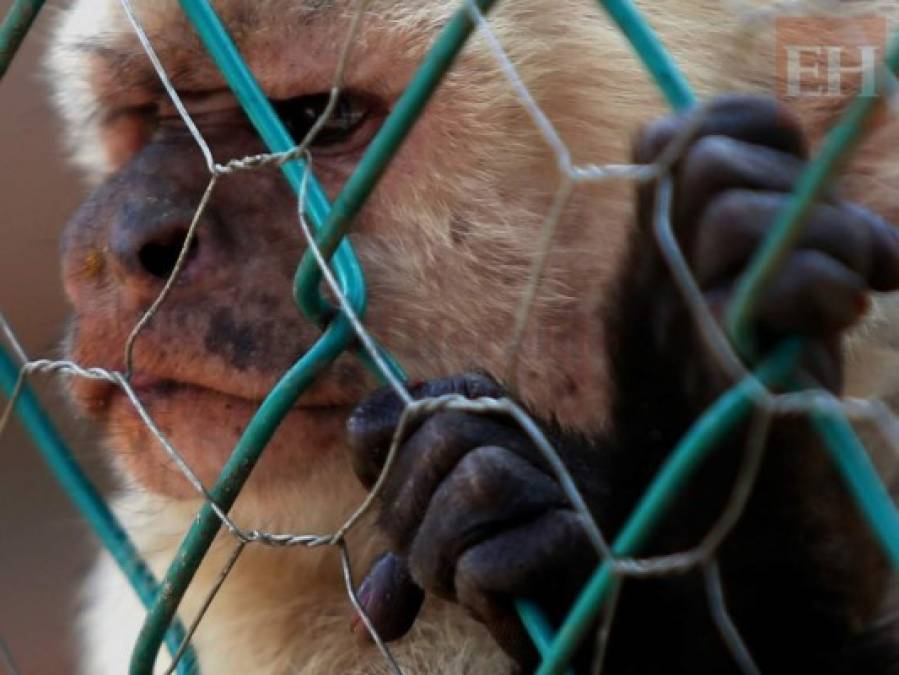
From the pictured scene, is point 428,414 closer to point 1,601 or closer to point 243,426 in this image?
point 243,426

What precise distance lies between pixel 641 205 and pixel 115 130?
40.3 inches

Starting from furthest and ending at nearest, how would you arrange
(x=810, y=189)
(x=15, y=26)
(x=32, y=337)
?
(x=32, y=337)
(x=15, y=26)
(x=810, y=189)

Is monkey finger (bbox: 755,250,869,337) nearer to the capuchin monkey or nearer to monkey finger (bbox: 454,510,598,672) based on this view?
the capuchin monkey

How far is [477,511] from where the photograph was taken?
84 cm

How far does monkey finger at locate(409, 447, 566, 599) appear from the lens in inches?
33.1

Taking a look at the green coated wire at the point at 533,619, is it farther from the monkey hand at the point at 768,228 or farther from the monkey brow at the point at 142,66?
the monkey brow at the point at 142,66

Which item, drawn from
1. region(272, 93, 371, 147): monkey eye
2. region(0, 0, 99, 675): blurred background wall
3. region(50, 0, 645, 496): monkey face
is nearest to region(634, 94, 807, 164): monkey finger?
region(50, 0, 645, 496): monkey face

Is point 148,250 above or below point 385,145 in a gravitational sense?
below

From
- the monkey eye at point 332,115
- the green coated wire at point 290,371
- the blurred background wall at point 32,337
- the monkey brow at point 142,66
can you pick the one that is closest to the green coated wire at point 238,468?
the green coated wire at point 290,371

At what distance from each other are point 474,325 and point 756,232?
657mm

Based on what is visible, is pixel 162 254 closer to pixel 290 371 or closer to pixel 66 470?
pixel 66 470

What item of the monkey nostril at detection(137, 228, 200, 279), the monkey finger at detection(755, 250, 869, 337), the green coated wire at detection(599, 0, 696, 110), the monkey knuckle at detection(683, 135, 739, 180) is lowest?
the monkey nostril at detection(137, 228, 200, 279)

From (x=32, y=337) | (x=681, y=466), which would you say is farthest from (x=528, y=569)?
(x=32, y=337)

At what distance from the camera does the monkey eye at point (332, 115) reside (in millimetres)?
1380
